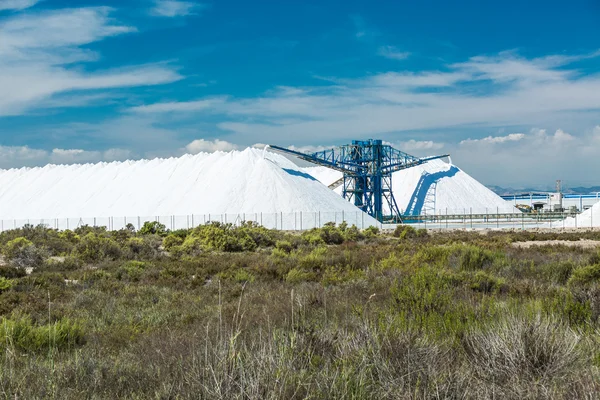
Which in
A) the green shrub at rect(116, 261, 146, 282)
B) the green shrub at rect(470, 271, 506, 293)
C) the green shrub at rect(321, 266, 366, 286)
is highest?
the green shrub at rect(470, 271, 506, 293)

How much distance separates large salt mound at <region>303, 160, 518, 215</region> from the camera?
7200 centimetres

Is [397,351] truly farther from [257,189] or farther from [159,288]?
[257,189]

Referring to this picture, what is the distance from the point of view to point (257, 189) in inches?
2104

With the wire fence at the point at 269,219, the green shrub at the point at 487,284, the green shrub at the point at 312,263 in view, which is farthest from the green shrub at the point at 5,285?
the wire fence at the point at 269,219

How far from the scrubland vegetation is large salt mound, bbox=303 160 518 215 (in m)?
57.1

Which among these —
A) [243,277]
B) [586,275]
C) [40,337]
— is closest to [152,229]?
[243,277]

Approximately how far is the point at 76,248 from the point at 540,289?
18.5 metres

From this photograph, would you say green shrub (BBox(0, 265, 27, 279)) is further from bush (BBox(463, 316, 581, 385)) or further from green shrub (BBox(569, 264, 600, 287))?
green shrub (BBox(569, 264, 600, 287))

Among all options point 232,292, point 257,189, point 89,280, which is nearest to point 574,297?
point 232,292

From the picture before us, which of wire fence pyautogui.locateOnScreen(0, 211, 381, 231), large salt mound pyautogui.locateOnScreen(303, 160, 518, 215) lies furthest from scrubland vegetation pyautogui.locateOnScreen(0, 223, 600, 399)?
large salt mound pyautogui.locateOnScreen(303, 160, 518, 215)

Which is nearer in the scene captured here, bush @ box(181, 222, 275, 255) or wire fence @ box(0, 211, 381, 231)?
bush @ box(181, 222, 275, 255)

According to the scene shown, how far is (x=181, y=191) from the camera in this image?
56.8 m

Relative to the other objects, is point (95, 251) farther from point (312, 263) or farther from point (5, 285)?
point (312, 263)

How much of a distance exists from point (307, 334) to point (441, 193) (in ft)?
233
